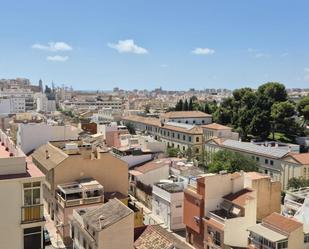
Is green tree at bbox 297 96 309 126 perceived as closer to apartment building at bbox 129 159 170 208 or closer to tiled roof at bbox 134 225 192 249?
apartment building at bbox 129 159 170 208

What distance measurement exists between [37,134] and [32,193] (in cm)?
3307

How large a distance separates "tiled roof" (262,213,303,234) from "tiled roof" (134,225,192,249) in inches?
224

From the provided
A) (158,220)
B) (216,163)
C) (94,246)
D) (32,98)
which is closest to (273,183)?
(158,220)

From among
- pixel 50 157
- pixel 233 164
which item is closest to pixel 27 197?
pixel 50 157

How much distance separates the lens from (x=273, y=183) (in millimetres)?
31578

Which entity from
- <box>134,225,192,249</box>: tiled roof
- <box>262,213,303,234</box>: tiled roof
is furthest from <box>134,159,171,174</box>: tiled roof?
<box>262,213,303,234</box>: tiled roof

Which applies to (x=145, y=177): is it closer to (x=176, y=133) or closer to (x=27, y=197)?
(x=27, y=197)

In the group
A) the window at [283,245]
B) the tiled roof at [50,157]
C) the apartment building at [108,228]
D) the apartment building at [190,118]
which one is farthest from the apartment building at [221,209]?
the apartment building at [190,118]

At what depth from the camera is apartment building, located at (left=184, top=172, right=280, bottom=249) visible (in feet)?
85.0

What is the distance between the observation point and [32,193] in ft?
42.7

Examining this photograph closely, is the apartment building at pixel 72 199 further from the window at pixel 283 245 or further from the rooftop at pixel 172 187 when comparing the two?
the window at pixel 283 245

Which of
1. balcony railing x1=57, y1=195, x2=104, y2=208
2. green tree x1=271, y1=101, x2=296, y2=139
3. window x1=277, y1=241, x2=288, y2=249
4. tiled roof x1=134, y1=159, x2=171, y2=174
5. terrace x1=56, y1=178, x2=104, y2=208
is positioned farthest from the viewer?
green tree x1=271, y1=101, x2=296, y2=139

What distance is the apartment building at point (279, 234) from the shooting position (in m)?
22.5

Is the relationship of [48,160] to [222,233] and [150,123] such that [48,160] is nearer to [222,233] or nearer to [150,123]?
[222,233]
